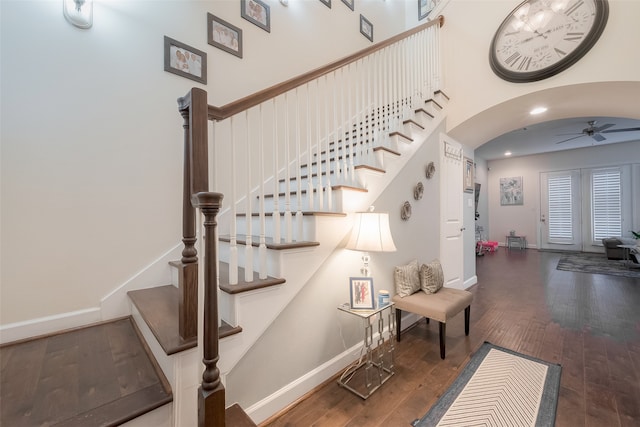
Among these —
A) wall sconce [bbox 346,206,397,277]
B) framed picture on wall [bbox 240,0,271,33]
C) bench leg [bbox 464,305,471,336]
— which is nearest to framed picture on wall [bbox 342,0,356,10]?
framed picture on wall [bbox 240,0,271,33]

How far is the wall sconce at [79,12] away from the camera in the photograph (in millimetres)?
1649

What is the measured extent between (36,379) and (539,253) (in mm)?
9571

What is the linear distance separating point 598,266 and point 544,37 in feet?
17.3

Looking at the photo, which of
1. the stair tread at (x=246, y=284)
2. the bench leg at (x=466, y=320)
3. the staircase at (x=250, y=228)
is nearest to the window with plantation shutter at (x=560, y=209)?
the staircase at (x=250, y=228)

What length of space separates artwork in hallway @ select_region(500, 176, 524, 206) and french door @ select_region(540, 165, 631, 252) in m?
0.53

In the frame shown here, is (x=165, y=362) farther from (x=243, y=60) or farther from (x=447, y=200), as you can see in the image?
(x=447, y=200)

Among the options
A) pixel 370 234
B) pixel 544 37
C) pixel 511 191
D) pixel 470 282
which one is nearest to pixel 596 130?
pixel 544 37

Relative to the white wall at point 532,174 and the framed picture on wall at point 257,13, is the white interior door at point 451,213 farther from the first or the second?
the white wall at point 532,174

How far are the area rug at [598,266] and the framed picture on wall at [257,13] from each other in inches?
265

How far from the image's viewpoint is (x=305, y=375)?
5.59 ft

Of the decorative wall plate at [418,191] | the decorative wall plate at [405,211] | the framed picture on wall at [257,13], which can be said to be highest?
the framed picture on wall at [257,13]

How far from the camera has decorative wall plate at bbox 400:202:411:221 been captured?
2575 millimetres

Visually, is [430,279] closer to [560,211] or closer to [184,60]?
[184,60]

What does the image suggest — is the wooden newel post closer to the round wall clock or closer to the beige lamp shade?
the beige lamp shade
